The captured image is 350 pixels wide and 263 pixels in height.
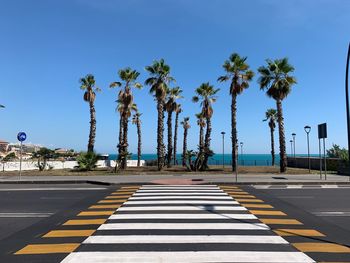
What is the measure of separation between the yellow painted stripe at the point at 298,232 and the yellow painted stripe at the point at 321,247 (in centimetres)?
84

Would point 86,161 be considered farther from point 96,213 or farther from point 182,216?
point 182,216

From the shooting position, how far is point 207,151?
33875 millimetres

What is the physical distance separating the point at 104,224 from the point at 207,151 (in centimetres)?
2496

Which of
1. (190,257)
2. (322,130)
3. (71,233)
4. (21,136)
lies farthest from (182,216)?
(21,136)

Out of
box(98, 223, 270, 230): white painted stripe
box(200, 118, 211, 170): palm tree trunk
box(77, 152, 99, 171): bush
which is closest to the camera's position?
box(98, 223, 270, 230): white painted stripe

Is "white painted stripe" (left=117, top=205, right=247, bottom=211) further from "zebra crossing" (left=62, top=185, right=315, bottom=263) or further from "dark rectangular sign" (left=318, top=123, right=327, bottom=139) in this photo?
"dark rectangular sign" (left=318, top=123, right=327, bottom=139)

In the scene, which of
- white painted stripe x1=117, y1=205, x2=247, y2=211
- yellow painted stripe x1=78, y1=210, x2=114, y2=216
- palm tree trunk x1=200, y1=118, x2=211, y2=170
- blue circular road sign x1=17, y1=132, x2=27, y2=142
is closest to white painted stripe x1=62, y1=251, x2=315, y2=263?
yellow painted stripe x1=78, y1=210, x2=114, y2=216

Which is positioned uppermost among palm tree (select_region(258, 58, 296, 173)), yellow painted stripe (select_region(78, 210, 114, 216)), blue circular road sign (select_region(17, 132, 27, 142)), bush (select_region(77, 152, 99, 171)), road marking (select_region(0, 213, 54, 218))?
Answer: palm tree (select_region(258, 58, 296, 173))

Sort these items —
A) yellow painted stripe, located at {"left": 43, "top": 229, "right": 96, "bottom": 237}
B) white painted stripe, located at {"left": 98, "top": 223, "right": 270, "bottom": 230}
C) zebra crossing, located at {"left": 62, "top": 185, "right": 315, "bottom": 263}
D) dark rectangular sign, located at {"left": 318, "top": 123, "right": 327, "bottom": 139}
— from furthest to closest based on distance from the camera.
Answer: dark rectangular sign, located at {"left": 318, "top": 123, "right": 327, "bottom": 139}
white painted stripe, located at {"left": 98, "top": 223, "right": 270, "bottom": 230}
yellow painted stripe, located at {"left": 43, "top": 229, "right": 96, "bottom": 237}
zebra crossing, located at {"left": 62, "top": 185, "right": 315, "bottom": 263}

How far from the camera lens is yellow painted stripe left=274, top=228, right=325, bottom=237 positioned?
27.2ft

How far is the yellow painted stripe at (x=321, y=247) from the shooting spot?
6.96 meters

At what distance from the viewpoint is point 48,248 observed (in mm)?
7129

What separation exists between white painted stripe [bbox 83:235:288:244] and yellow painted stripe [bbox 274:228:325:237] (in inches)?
20.1

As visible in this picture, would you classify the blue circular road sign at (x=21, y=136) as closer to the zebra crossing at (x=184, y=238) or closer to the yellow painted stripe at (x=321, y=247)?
the zebra crossing at (x=184, y=238)
